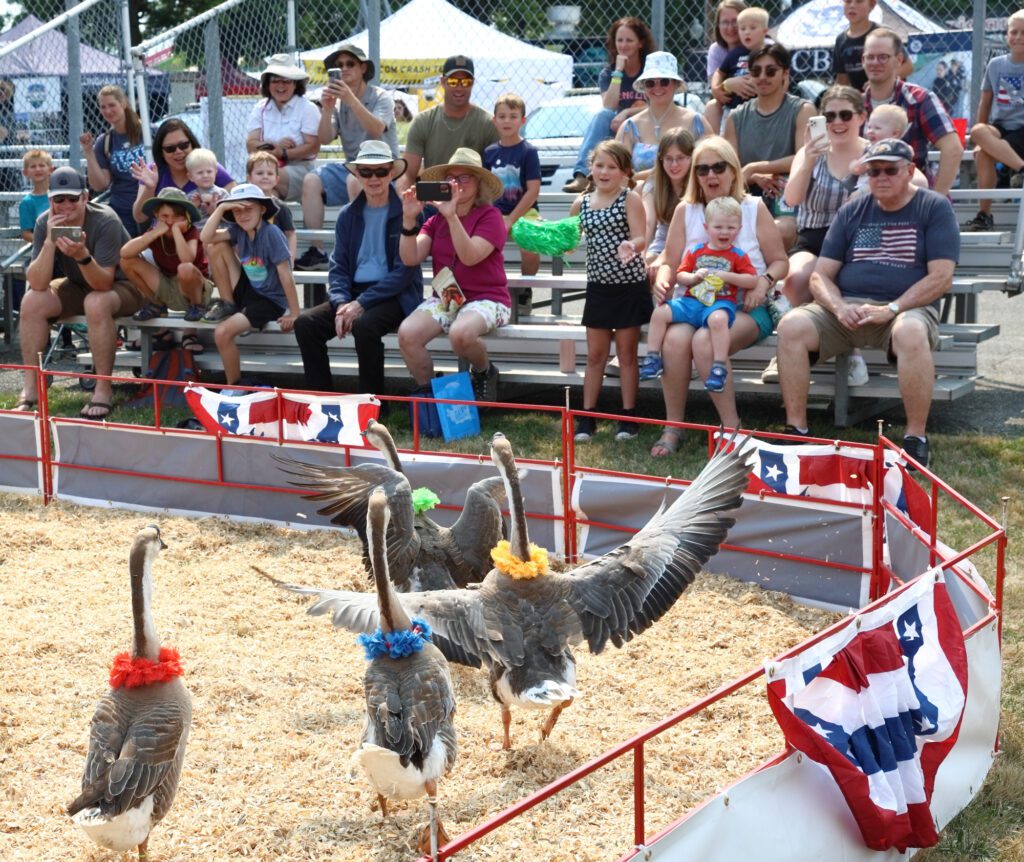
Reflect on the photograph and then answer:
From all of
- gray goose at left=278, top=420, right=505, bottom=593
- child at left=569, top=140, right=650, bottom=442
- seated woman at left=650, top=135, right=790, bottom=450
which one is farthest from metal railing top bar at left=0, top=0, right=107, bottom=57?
gray goose at left=278, top=420, right=505, bottom=593

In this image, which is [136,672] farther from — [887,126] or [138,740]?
[887,126]

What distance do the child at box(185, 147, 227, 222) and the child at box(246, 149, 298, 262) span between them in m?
0.33

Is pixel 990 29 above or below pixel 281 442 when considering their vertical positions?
above

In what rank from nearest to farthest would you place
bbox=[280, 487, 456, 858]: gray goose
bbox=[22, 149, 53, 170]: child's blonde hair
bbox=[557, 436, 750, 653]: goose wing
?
bbox=[280, 487, 456, 858]: gray goose
bbox=[557, 436, 750, 653]: goose wing
bbox=[22, 149, 53, 170]: child's blonde hair

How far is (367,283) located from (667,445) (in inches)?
107

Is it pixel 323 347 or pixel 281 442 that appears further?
pixel 323 347

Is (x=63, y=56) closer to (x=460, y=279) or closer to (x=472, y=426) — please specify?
(x=460, y=279)

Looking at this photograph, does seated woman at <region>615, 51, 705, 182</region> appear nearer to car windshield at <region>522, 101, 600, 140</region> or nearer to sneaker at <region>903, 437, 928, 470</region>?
sneaker at <region>903, 437, 928, 470</region>

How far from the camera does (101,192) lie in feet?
37.3

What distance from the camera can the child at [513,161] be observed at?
9836 millimetres

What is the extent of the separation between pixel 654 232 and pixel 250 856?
5.84 m

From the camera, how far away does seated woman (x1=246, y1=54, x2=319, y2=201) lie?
10812mm

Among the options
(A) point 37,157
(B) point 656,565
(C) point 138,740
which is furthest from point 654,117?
Result: (C) point 138,740

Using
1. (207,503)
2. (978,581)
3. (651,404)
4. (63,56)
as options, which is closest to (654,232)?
(651,404)
